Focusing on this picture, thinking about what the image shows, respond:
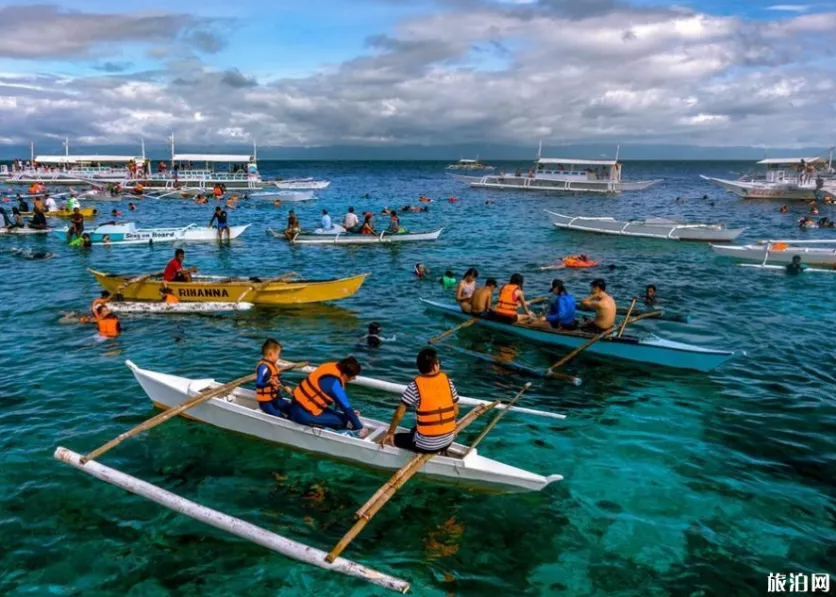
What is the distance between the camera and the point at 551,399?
14258 mm

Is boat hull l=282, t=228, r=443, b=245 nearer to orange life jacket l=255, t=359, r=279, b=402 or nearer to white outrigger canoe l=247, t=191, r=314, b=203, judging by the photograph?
orange life jacket l=255, t=359, r=279, b=402

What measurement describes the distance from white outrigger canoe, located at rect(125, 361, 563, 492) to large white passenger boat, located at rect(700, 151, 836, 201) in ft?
217

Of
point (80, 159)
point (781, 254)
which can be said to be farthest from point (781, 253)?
point (80, 159)

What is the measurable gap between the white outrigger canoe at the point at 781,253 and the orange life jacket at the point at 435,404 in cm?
2693

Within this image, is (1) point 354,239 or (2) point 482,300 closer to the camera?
(2) point 482,300

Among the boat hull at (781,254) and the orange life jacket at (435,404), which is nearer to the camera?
the orange life jacket at (435,404)

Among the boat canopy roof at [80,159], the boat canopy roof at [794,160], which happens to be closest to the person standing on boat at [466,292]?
the boat canopy roof at [794,160]

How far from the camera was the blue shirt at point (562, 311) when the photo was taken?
16.9 meters

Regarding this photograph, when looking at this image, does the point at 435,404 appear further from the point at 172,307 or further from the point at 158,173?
the point at 158,173

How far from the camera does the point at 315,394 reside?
34.1 ft

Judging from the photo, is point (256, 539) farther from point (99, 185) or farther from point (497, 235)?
point (99, 185)

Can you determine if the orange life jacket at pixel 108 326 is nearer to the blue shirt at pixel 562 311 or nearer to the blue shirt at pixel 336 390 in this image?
the blue shirt at pixel 336 390

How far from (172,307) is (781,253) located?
29384 millimetres

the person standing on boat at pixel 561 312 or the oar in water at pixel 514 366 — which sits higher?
the person standing on boat at pixel 561 312
